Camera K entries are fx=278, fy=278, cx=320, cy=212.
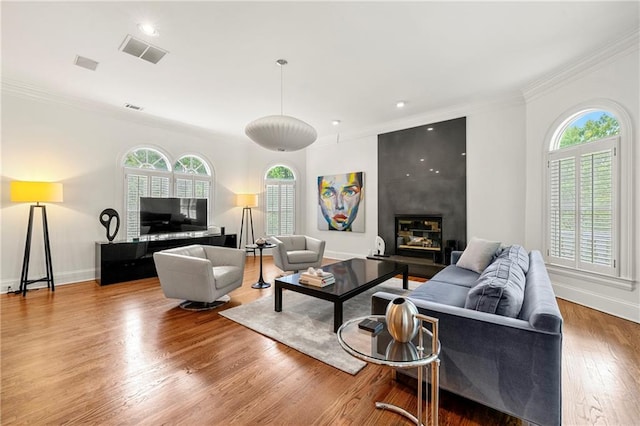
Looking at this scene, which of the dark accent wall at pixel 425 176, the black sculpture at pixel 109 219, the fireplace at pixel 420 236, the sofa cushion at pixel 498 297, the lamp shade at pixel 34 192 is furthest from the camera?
the fireplace at pixel 420 236

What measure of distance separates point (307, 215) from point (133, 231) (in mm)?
4012

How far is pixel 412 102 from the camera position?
4.85m

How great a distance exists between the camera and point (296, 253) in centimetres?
492

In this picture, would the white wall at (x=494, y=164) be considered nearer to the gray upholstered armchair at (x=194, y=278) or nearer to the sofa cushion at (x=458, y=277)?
the sofa cushion at (x=458, y=277)

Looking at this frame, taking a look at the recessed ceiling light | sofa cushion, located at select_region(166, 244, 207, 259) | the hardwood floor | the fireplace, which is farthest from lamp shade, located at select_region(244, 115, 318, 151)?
the fireplace

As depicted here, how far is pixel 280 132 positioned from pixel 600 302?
4399mm

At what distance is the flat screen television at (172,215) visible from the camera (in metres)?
5.48

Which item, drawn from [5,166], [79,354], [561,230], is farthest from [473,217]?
[5,166]

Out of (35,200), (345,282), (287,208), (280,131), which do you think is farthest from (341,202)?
(35,200)

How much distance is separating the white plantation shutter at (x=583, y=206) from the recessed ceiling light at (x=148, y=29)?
5.25m

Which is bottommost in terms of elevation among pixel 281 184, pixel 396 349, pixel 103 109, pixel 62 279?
pixel 62 279

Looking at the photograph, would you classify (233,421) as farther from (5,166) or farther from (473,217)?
(5,166)

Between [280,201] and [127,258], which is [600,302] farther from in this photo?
[127,258]

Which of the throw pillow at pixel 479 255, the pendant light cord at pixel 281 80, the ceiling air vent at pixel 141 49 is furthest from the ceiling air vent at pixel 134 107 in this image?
the throw pillow at pixel 479 255
